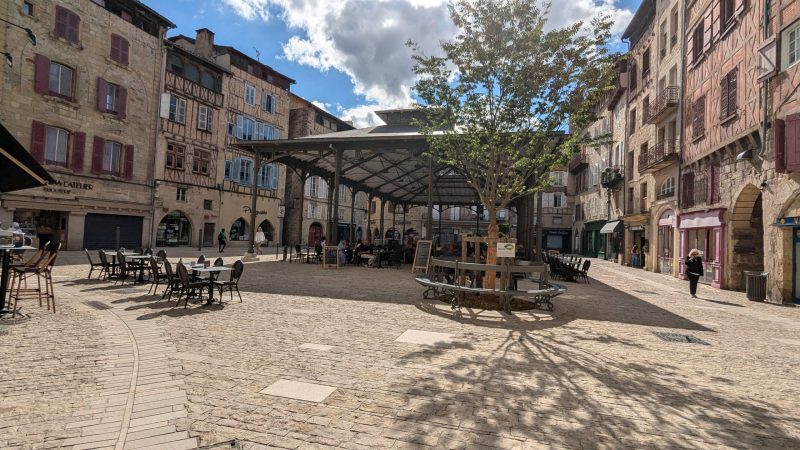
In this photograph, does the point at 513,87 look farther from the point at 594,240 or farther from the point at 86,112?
the point at 594,240

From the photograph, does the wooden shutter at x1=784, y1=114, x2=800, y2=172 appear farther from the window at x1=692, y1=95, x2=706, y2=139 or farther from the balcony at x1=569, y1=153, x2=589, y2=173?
the balcony at x1=569, y1=153, x2=589, y2=173

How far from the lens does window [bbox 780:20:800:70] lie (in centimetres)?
1012

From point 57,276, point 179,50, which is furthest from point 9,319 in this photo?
point 179,50

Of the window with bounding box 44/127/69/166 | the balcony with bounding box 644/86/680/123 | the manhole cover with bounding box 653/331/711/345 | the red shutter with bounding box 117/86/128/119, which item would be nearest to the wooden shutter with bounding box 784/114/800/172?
the manhole cover with bounding box 653/331/711/345

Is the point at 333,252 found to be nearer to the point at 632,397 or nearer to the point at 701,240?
the point at 632,397

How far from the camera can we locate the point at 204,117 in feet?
88.4

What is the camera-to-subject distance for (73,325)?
5.62 meters

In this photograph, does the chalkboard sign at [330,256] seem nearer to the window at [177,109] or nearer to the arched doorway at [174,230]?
the arched doorway at [174,230]

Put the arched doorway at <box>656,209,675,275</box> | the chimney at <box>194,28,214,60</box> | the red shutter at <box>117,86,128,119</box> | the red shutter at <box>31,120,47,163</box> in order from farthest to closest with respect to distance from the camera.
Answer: the chimney at <box>194,28,214,60</box> < the red shutter at <box>117,86,128,119</box> < the arched doorway at <box>656,209,675,275</box> < the red shutter at <box>31,120,47,163</box>

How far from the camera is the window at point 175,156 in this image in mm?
24547

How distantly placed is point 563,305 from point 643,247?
16.4m

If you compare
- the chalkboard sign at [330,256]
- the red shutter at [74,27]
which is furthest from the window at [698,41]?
the red shutter at [74,27]

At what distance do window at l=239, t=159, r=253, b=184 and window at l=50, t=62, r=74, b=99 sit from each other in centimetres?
1146

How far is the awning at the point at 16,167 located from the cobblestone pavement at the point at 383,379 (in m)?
2.05
